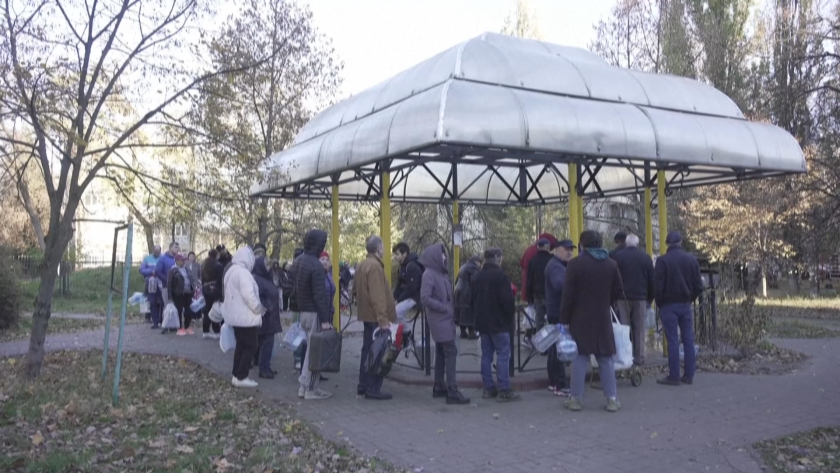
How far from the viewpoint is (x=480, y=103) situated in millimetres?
8180

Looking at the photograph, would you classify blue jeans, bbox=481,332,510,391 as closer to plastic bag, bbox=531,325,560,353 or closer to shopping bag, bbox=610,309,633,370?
plastic bag, bbox=531,325,560,353

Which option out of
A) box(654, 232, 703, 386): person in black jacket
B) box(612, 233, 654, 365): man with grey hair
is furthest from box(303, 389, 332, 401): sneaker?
box(654, 232, 703, 386): person in black jacket

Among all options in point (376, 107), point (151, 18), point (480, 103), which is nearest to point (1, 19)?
point (151, 18)

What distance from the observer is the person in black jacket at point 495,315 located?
789 cm

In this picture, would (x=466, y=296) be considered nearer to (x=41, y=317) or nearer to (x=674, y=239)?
(x=674, y=239)

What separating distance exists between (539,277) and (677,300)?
176 cm

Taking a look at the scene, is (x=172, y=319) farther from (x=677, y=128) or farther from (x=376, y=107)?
(x=677, y=128)

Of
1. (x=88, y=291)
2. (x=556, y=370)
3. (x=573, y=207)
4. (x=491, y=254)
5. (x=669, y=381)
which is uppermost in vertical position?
(x=573, y=207)

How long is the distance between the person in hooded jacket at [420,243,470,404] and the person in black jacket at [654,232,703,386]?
9.60 ft

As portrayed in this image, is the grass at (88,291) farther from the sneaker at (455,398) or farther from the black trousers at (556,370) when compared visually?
the black trousers at (556,370)

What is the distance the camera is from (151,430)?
6.66m

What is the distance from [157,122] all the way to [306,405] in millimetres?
4629

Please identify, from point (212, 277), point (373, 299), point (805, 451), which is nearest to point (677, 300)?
point (805, 451)

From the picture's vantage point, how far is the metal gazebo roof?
823 cm
